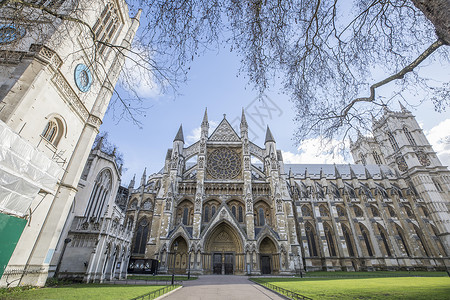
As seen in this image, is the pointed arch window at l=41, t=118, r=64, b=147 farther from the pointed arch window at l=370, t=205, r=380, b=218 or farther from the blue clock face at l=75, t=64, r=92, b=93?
the pointed arch window at l=370, t=205, r=380, b=218

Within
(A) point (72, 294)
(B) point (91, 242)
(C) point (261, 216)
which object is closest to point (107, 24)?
(B) point (91, 242)

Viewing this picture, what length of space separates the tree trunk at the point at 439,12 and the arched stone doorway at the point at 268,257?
74.5 ft

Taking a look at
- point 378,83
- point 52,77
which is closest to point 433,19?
point 378,83

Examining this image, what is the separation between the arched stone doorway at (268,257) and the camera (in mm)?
22034

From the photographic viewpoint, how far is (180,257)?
21.9m

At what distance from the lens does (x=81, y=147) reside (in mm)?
11883

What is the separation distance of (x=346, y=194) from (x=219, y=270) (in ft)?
84.0

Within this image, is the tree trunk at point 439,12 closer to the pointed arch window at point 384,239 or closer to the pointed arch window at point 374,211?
the pointed arch window at point 384,239

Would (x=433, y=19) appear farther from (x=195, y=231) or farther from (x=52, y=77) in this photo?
(x=195, y=231)

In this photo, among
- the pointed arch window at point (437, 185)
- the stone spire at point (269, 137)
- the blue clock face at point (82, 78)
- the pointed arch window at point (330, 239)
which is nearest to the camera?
the blue clock face at point (82, 78)

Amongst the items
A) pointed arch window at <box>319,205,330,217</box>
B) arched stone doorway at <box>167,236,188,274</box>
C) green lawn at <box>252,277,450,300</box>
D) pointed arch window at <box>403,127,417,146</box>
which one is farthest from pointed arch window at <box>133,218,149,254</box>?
pointed arch window at <box>403,127,417,146</box>

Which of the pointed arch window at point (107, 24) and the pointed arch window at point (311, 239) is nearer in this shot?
the pointed arch window at point (107, 24)

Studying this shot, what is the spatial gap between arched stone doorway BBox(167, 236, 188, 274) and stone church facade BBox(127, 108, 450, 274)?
0.32 ft

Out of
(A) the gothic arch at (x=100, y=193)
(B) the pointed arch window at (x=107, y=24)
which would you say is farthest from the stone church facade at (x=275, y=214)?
(B) the pointed arch window at (x=107, y=24)
